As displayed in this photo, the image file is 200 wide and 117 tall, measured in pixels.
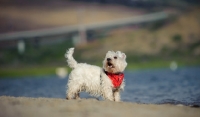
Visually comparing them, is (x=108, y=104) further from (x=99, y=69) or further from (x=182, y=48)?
(x=182, y=48)

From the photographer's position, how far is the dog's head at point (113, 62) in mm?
9901

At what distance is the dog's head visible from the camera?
990 cm

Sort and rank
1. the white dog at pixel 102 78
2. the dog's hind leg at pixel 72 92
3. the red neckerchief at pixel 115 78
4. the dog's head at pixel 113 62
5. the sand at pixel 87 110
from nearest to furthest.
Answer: the sand at pixel 87 110, the dog's head at pixel 113 62, the white dog at pixel 102 78, the red neckerchief at pixel 115 78, the dog's hind leg at pixel 72 92

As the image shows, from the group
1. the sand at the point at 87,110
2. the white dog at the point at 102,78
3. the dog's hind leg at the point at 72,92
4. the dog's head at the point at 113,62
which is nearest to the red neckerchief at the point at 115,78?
the white dog at the point at 102,78

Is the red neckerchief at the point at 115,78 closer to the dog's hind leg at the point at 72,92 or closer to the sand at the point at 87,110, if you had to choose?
the sand at the point at 87,110

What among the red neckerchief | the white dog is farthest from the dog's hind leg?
the red neckerchief

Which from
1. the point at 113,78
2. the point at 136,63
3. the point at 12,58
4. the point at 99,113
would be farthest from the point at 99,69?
the point at 12,58

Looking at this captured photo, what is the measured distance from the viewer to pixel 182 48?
6116 cm

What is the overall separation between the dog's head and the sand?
0.84 m

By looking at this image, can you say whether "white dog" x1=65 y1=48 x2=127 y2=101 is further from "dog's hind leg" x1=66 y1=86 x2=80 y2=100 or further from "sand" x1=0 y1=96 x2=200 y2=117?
"sand" x1=0 y1=96 x2=200 y2=117

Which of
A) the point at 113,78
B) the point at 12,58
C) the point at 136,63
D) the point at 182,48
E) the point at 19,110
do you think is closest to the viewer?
the point at 19,110

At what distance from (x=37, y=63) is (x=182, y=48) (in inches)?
804

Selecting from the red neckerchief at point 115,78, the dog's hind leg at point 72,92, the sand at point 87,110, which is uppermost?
the red neckerchief at point 115,78

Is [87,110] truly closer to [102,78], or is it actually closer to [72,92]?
[102,78]
